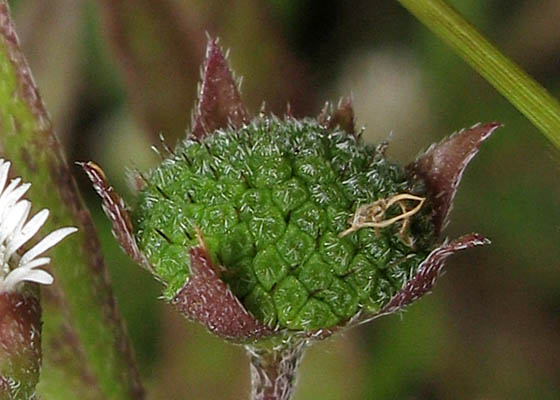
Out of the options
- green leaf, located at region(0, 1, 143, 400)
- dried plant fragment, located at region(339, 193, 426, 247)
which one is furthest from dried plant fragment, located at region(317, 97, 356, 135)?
green leaf, located at region(0, 1, 143, 400)

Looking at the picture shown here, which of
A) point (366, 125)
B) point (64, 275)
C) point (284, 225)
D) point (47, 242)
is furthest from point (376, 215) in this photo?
point (366, 125)

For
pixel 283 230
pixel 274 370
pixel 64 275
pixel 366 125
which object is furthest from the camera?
pixel 366 125

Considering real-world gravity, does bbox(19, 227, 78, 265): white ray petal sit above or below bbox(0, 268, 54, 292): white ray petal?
A: above

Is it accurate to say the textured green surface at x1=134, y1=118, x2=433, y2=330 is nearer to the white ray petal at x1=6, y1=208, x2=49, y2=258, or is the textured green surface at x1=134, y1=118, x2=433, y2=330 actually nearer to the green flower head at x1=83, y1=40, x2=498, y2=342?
the green flower head at x1=83, y1=40, x2=498, y2=342

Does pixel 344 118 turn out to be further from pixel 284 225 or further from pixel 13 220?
pixel 13 220

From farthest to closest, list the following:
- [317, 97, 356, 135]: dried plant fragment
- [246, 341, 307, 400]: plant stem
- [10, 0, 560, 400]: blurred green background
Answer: [10, 0, 560, 400]: blurred green background, [317, 97, 356, 135]: dried plant fragment, [246, 341, 307, 400]: plant stem

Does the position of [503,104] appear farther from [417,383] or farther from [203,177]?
[203,177]

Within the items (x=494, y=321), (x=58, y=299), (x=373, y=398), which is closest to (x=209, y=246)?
(x=58, y=299)
